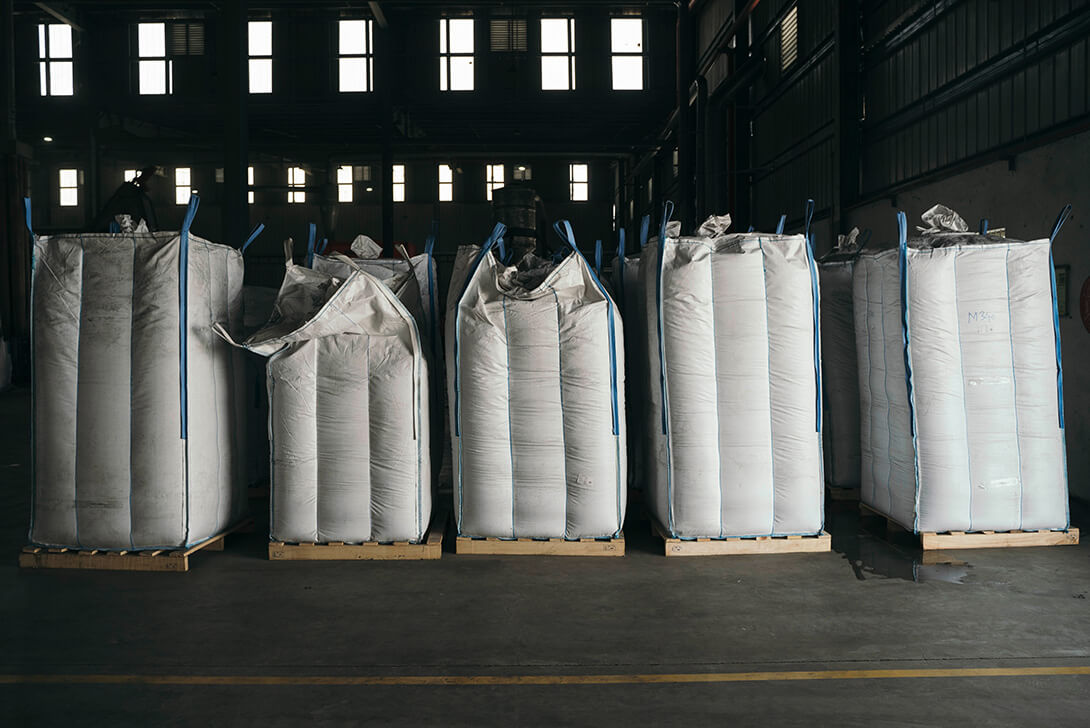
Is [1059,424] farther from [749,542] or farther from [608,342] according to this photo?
[608,342]

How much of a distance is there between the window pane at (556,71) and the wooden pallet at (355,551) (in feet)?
56.0

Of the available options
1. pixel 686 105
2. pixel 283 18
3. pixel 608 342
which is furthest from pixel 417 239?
pixel 608 342

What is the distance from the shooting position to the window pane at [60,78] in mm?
20578

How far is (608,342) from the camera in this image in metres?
4.53

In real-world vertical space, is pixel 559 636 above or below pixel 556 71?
below

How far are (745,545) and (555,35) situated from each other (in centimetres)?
1751

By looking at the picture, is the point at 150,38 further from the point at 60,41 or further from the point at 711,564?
the point at 711,564

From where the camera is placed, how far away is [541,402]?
4.51m

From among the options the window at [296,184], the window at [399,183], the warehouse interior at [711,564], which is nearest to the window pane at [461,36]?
the window at [399,183]

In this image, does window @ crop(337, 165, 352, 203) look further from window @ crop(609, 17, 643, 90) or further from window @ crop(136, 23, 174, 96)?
window @ crop(609, 17, 643, 90)

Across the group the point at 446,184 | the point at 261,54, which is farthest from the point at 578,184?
the point at 261,54

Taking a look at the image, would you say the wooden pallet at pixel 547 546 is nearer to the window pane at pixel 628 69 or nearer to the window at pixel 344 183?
the window pane at pixel 628 69

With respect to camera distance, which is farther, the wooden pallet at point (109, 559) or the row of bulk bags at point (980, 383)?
the row of bulk bags at point (980, 383)

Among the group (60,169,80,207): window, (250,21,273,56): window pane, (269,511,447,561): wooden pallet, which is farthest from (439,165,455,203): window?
(269,511,447,561): wooden pallet
